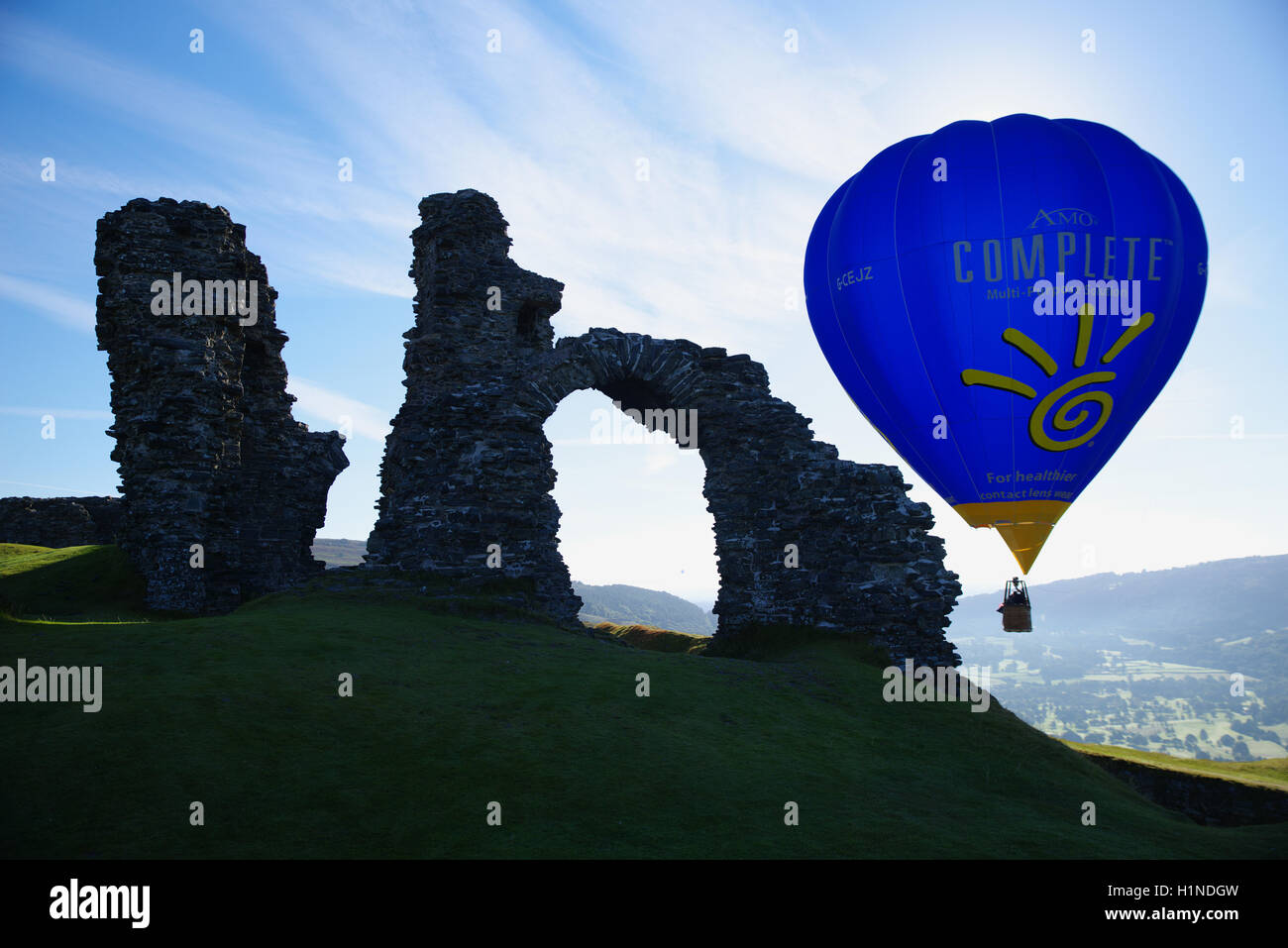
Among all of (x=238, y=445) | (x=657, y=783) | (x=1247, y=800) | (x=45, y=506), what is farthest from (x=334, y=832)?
(x=45, y=506)

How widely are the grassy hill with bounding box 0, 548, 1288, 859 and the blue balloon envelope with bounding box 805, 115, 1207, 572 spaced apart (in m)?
6.38

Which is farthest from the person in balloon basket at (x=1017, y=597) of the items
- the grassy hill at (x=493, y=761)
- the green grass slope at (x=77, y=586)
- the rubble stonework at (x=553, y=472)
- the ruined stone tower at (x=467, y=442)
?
the green grass slope at (x=77, y=586)

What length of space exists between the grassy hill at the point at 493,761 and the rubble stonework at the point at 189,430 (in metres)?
6.57

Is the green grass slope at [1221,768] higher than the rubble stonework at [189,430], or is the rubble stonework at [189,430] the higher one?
the rubble stonework at [189,430]

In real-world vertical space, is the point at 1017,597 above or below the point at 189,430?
below

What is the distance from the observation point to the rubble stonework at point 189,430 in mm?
18141

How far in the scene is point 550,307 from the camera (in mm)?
21422

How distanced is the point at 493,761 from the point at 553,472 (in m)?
9.91

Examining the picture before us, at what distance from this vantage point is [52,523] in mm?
28688

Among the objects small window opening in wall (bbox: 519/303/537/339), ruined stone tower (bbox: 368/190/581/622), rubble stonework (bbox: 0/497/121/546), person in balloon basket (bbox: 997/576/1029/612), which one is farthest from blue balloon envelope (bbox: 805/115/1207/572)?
rubble stonework (bbox: 0/497/121/546)

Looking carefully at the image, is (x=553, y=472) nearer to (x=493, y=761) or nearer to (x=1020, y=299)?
(x=493, y=761)

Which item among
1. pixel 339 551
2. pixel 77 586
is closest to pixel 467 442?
pixel 77 586

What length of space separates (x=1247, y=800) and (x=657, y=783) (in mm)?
14084

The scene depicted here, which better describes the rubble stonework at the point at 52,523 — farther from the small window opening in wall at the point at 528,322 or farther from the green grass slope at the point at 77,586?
the small window opening in wall at the point at 528,322
